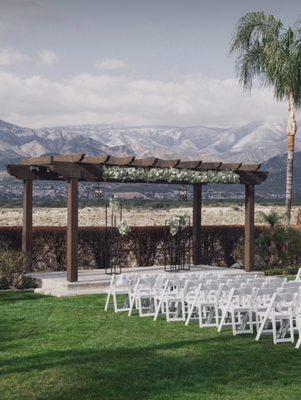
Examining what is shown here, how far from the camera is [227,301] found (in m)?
12.2

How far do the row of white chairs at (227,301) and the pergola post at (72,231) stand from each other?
2496 mm

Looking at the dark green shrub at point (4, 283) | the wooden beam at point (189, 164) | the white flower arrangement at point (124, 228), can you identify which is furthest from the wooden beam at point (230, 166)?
the dark green shrub at point (4, 283)

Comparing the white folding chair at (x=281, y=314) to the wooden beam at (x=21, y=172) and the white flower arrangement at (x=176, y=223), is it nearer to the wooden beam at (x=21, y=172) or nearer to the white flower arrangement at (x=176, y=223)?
the white flower arrangement at (x=176, y=223)

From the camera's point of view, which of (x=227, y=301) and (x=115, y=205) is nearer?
(x=227, y=301)

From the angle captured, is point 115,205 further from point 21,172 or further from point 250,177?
point 250,177

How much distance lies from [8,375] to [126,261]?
1392 cm

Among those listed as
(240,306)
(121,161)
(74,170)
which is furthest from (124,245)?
(240,306)

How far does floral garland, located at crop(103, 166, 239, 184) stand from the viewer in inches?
734

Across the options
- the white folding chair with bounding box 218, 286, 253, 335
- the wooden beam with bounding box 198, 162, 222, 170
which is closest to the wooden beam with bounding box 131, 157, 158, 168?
the wooden beam with bounding box 198, 162, 222, 170

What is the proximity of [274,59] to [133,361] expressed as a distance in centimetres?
1684

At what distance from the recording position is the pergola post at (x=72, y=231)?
58.4 feet

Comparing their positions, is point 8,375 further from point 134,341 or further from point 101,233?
point 101,233

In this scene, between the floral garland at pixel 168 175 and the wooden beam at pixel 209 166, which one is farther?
the wooden beam at pixel 209 166

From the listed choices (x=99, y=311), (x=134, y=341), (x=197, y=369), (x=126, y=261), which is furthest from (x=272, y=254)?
(x=197, y=369)
